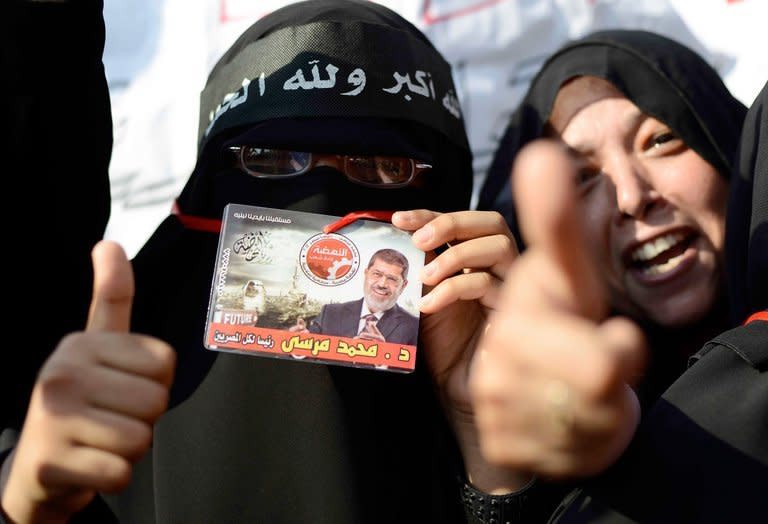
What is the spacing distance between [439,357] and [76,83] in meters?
0.83

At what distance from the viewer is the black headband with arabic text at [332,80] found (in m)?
1.66

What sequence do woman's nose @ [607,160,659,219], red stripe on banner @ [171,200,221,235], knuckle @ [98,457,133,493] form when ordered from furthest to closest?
woman's nose @ [607,160,659,219]
red stripe on banner @ [171,200,221,235]
knuckle @ [98,457,133,493]

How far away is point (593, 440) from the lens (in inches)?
37.1

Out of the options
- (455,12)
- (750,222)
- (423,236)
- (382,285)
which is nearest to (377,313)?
(382,285)

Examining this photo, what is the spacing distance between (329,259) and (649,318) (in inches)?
37.6

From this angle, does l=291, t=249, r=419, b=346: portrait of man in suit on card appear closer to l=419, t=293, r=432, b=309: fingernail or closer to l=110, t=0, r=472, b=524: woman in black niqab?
l=419, t=293, r=432, b=309: fingernail

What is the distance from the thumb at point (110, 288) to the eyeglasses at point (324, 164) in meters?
0.57

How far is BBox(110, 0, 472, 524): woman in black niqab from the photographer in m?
1.48

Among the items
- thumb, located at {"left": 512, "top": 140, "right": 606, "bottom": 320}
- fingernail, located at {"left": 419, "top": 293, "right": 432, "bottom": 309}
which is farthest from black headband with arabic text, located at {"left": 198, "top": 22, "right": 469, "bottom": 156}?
thumb, located at {"left": 512, "top": 140, "right": 606, "bottom": 320}

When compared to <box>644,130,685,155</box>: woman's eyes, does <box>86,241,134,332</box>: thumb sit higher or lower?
higher

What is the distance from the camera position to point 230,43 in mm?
3109

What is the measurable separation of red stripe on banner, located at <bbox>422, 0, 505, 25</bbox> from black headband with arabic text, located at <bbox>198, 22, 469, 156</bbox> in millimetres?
1431

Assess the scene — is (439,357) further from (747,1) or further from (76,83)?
(747,1)

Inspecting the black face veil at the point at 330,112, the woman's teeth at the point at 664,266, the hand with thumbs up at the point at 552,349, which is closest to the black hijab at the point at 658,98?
the woman's teeth at the point at 664,266
